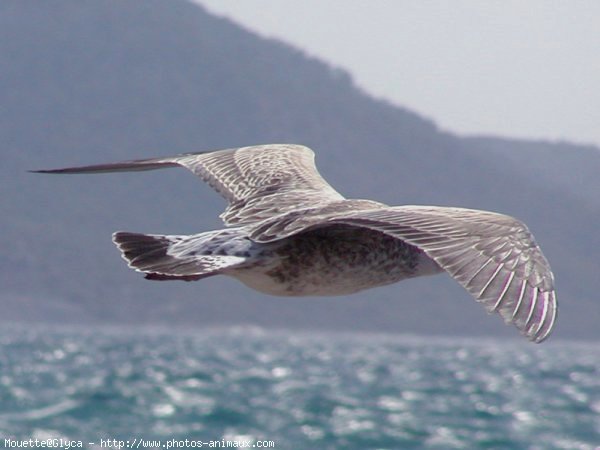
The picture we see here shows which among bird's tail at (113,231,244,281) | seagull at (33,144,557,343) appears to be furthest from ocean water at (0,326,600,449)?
bird's tail at (113,231,244,281)

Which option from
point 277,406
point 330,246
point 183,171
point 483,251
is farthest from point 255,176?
point 183,171

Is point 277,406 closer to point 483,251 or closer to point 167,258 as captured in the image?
point 167,258

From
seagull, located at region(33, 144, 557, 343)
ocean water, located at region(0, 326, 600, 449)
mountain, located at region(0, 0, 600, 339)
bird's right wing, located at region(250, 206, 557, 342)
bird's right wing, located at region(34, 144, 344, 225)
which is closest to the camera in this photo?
bird's right wing, located at region(250, 206, 557, 342)

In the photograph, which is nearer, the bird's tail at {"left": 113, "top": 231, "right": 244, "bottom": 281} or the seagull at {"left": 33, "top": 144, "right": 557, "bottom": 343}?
the seagull at {"left": 33, "top": 144, "right": 557, "bottom": 343}

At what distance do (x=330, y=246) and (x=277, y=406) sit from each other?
70.7 ft

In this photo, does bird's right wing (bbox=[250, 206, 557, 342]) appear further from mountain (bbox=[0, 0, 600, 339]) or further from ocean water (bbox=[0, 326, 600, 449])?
mountain (bbox=[0, 0, 600, 339])

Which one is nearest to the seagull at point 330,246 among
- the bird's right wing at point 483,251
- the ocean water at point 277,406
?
the bird's right wing at point 483,251

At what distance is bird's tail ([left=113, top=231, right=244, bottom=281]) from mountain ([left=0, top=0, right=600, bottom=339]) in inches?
3819

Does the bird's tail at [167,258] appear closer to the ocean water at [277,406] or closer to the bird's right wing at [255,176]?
the bird's right wing at [255,176]

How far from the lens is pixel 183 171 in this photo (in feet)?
359

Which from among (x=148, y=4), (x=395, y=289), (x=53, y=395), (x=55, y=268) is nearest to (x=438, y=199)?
(x=395, y=289)

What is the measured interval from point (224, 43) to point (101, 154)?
40442mm

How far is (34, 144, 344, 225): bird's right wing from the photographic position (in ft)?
23.0

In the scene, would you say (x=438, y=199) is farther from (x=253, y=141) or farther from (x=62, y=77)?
(x=62, y=77)
